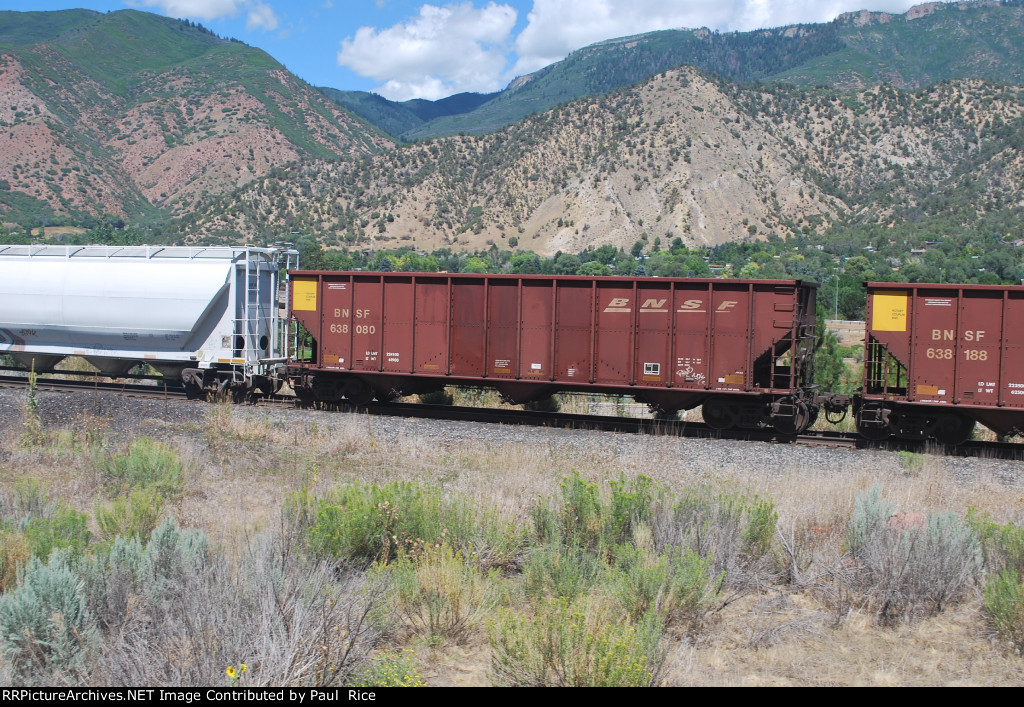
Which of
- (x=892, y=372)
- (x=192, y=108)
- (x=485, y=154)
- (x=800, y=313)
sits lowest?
(x=892, y=372)

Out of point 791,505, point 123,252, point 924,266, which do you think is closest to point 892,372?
point 791,505

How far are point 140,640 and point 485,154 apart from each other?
10342 centimetres

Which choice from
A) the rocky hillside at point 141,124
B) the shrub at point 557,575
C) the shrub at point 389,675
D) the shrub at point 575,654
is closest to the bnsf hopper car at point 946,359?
the shrub at point 557,575

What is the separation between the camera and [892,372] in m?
17.1

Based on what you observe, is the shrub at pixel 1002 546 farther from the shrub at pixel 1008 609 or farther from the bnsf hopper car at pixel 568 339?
the bnsf hopper car at pixel 568 339

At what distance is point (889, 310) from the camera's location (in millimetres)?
16172

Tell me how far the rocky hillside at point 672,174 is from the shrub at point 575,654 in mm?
82332

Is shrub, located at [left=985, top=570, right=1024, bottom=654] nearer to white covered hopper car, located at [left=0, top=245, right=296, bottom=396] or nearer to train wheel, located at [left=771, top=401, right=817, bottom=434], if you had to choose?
train wheel, located at [left=771, top=401, right=817, bottom=434]

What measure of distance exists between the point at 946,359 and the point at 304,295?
→ 1442 centimetres

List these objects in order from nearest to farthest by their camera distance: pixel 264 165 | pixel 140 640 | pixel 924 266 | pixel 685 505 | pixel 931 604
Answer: pixel 140 640 < pixel 931 604 < pixel 685 505 < pixel 924 266 < pixel 264 165

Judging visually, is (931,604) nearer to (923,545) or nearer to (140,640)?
(923,545)

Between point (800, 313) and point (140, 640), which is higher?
point (800, 313)

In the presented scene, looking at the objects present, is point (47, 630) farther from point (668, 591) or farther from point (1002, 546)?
point (1002, 546)

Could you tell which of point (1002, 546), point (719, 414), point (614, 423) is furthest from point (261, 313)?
point (1002, 546)
